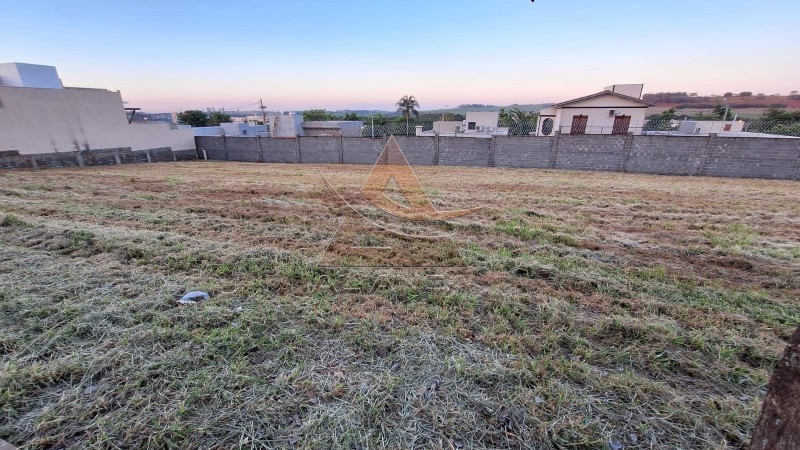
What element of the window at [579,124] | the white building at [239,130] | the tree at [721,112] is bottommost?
the white building at [239,130]

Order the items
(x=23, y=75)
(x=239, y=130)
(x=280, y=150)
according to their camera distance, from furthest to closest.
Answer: (x=239, y=130) → (x=280, y=150) → (x=23, y=75)

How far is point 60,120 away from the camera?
11039mm

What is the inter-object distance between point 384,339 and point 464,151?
10.8 meters

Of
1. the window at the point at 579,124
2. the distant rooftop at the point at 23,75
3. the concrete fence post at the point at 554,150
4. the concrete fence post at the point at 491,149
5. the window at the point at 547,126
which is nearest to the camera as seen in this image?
the concrete fence post at the point at 554,150

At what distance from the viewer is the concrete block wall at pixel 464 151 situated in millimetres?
11586

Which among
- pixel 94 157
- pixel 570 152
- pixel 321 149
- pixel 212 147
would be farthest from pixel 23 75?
pixel 570 152

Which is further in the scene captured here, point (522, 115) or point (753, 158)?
point (522, 115)

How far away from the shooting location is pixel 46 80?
14.4 m

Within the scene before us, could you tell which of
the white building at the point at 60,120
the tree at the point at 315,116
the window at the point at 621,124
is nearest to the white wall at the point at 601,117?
the window at the point at 621,124

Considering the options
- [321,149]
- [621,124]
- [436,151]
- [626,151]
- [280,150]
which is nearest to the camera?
[626,151]

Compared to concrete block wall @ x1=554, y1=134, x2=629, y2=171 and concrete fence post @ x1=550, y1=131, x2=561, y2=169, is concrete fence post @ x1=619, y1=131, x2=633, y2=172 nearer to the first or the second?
concrete block wall @ x1=554, y1=134, x2=629, y2=171

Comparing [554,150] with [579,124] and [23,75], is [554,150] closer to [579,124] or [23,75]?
[579,124]

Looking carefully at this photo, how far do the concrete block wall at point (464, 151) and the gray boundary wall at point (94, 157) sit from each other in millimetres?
12236
